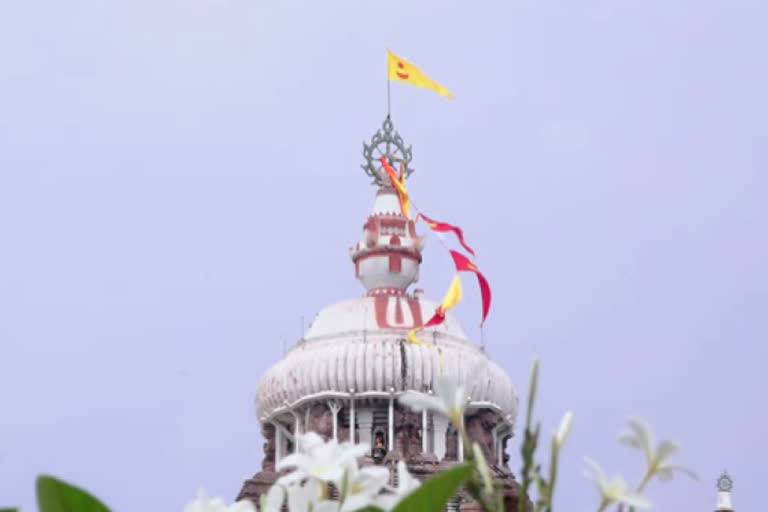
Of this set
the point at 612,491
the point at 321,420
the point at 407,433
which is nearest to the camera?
the point at 612,491

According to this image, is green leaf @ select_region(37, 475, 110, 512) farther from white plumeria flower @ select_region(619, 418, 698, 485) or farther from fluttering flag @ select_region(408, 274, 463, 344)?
fluttering flag @ select_region(408, 274, 463, 344)

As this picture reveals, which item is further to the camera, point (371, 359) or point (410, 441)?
point (371, 359)

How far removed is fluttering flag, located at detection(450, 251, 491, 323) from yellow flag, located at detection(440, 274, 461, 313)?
2.54ft

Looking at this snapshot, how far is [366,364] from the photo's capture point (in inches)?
1764

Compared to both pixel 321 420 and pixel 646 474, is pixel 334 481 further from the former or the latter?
pixel 321 420

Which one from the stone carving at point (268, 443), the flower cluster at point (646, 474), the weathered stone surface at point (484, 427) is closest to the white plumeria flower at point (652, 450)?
the flower cluster at point (646, 474)

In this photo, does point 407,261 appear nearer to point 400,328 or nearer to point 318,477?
point 400,328

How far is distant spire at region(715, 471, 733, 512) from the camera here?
44.4m

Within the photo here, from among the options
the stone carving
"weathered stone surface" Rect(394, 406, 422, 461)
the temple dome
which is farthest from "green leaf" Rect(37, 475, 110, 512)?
the stone carving

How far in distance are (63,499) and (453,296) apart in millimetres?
40593

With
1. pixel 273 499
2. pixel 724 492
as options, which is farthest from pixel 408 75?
pixel 273 499

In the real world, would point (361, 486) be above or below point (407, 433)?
below

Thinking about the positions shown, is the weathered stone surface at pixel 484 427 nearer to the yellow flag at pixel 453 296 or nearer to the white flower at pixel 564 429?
the yellow flag at pixel 453 296

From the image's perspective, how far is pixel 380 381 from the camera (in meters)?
44.7
